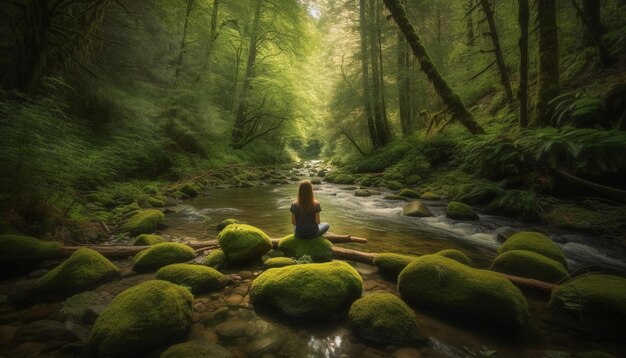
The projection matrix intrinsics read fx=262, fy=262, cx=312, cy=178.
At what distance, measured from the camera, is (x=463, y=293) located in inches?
106

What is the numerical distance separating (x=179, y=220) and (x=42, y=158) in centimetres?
290

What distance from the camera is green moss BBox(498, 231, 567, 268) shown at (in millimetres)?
3746

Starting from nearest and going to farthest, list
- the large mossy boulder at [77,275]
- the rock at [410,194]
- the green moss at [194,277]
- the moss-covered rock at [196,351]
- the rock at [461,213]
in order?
the moss-covered rock at [196,351] → the large mossy boulder at [77,275] → the green moss at [194,277] → the rock at [461,213] → the rock at [410,194]

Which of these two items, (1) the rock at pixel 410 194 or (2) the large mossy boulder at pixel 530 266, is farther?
(1) the rock at pixel 410 194

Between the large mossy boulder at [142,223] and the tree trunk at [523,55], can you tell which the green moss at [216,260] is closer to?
the large mossy boulder at [142,223]

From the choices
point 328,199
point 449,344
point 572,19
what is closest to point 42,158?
point 449,344

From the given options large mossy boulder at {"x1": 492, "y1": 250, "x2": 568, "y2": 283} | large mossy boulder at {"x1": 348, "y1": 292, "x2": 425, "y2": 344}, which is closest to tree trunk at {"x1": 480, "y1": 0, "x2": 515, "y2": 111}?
large mossy boulder at {"x1": 492, "y1": 250, "x2": 568, "y2": 283}

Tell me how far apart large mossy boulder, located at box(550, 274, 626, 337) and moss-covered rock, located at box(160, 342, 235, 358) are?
324 centimetres

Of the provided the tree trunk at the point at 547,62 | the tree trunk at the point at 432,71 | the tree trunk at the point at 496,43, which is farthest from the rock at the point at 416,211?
the tree trunk at the point at 496,43

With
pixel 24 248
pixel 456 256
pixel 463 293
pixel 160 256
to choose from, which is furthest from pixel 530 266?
pixel 24 248

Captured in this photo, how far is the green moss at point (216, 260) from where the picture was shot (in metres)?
3.87

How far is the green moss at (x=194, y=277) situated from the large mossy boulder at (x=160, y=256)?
0.50 m

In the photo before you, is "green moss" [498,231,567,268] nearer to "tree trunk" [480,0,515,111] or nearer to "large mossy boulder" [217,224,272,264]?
"large mossy boulder" [217,224,272,264]

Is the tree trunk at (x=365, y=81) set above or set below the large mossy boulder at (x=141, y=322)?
above
